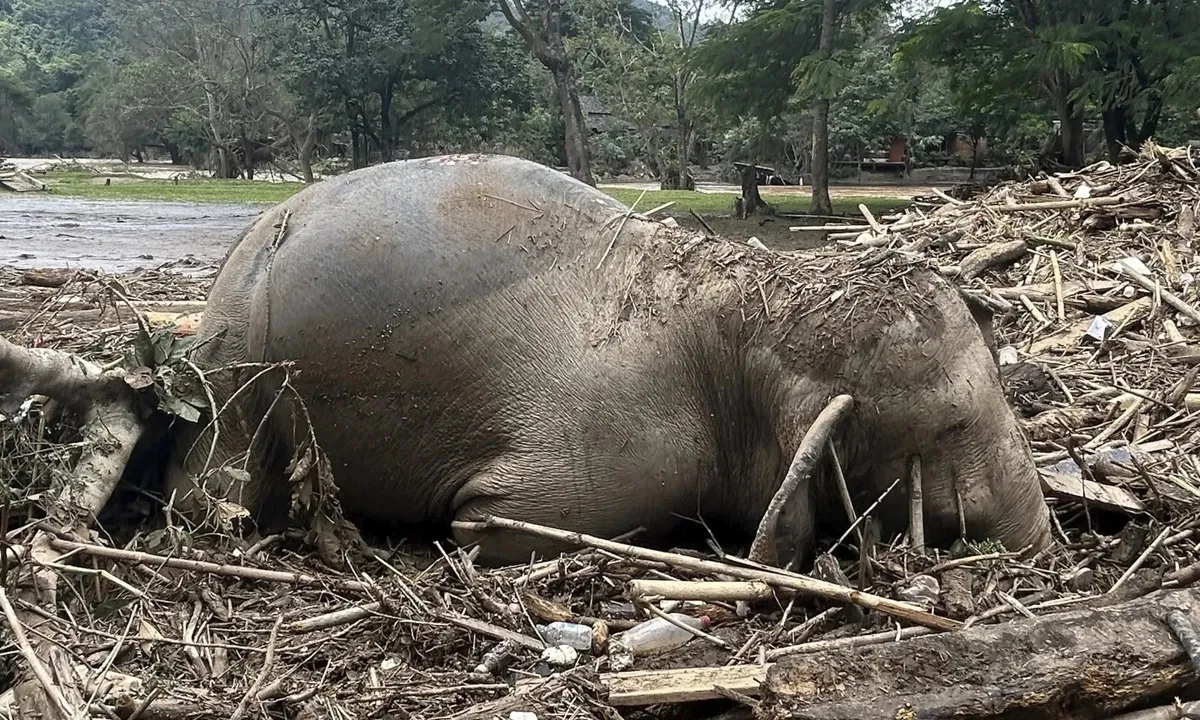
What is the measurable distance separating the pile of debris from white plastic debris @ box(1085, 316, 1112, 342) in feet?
5.00

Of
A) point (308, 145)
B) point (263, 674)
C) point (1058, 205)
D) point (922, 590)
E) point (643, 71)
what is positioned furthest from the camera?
point (643, 71)

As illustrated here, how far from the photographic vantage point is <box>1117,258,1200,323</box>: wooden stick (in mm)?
6863

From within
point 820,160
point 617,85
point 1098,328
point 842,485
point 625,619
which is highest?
point 617,85

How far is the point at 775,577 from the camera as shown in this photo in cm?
333

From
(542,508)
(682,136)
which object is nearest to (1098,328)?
(542,508)

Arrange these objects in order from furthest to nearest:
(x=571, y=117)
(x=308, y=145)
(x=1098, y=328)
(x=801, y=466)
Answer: (x=308, y=145) < (x=571, y=117) < (x=1098, y=328) < (x=801, y=466)

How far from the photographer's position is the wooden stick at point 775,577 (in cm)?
315

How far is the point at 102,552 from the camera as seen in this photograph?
360 centimetres

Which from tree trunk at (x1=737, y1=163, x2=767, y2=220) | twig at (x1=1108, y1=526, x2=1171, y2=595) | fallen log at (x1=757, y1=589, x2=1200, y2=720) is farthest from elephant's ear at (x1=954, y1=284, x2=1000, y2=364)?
tree trunk at (x1=737, y1=163, x2=767, y2=220)

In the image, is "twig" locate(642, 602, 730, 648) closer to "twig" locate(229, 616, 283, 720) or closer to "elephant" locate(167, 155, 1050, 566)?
"elephant" locate(167, 155, 1050, 566)

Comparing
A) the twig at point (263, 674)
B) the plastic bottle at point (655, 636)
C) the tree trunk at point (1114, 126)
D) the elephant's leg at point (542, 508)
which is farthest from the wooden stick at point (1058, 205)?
the tree trunk at point (1114, 126)

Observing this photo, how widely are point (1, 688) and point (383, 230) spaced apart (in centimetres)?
208

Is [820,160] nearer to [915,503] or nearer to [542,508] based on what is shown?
[915,503]

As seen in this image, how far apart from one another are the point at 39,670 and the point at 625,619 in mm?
1578
